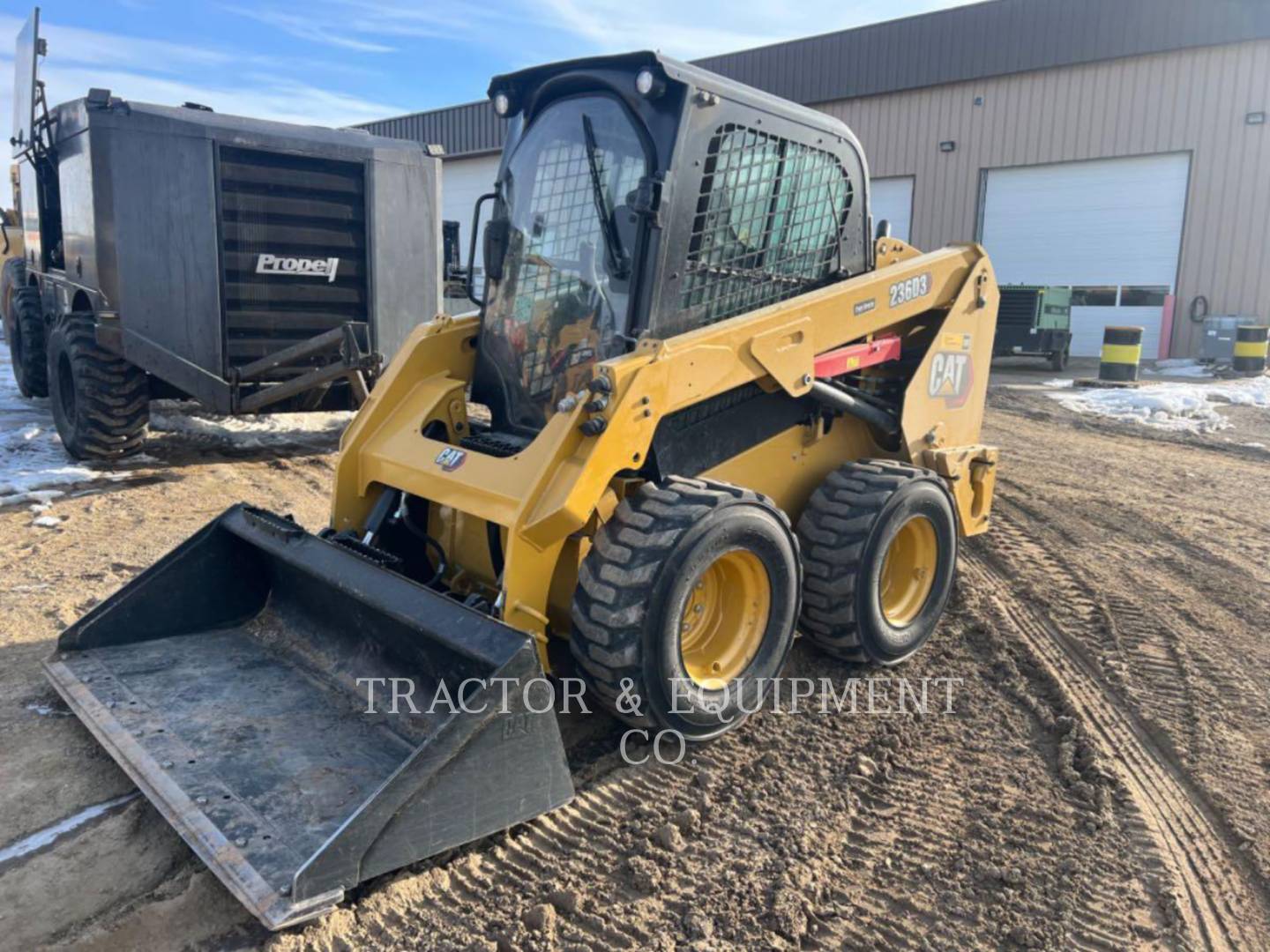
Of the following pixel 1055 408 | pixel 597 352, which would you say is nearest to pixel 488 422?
pixel 597 352

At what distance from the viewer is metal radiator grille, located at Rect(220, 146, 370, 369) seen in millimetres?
7602

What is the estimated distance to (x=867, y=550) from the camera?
4.11 m

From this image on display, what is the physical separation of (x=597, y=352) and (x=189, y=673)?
6.57 ft

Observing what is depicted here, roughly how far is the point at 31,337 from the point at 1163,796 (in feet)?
35.4

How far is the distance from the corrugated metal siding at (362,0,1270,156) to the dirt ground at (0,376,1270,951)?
1685cm

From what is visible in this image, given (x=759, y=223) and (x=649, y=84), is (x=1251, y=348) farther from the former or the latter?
(x=649, y=84)

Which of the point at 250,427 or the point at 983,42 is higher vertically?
the point at 983,42

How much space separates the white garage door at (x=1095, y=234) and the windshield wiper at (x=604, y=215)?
1848 cm

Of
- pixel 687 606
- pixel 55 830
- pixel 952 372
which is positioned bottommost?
pixel 55 830

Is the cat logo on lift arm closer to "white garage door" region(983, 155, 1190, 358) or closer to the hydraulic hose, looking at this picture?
the hydraulic hose

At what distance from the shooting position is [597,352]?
3859 mm

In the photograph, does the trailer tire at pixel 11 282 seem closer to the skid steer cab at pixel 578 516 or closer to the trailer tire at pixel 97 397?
the trailer tire at pixel 97 397

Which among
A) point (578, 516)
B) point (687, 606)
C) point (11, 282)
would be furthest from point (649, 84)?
point (11, 282)

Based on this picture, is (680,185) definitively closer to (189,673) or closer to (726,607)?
(726,607)
